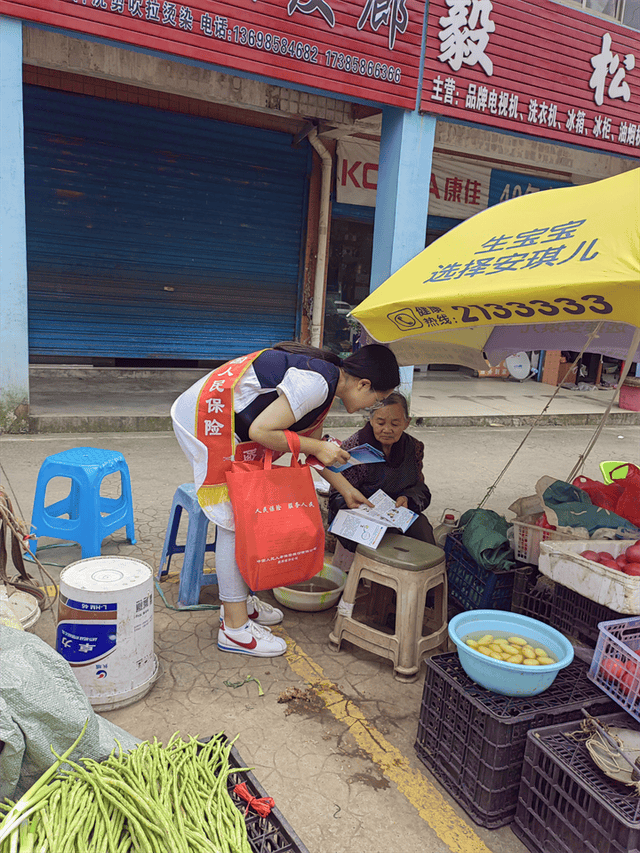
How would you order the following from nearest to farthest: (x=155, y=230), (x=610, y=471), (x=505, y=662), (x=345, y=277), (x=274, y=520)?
(x=505, y=662), (x=274, y=520), (x=610, y=471), (x=155, y=230), (x=345, y=277)

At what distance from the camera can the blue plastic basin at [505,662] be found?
7.32 ft

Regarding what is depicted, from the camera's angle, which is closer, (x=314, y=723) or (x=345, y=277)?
(x=314, y=723)

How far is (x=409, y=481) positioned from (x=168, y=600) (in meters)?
1.63

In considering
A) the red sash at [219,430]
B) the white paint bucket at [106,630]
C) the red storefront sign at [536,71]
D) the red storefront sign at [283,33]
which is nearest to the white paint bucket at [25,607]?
the white paint bucket at [106,630]

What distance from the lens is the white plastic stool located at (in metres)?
3.03

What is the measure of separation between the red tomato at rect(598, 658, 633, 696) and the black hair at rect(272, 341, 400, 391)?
1458 mm

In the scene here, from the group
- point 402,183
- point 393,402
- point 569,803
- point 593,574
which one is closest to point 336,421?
point 402,183

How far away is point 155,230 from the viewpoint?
967cm

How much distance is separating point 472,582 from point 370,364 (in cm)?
142

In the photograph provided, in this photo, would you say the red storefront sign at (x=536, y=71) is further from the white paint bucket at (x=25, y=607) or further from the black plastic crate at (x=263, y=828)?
the black plastic crate at (x=263, y=828)

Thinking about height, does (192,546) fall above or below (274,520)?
below

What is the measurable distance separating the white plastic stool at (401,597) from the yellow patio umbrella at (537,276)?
114 centimetres

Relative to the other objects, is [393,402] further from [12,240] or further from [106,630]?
[12,240]

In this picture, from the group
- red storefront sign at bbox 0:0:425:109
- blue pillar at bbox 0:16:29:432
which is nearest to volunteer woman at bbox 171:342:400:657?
blue pillar at bbox 0:16:29:432
